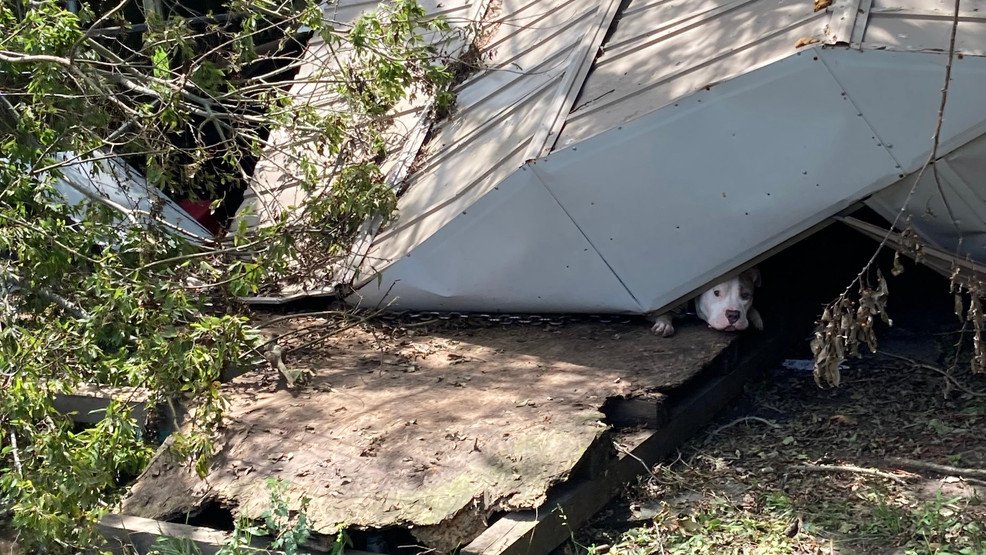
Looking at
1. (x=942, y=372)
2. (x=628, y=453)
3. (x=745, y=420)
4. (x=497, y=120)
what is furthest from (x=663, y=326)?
(x=497, y=120)

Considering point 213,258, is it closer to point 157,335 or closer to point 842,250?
point 157,335

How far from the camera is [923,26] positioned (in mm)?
4789


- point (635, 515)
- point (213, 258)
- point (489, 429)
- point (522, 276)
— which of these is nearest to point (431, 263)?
point (522, 276)

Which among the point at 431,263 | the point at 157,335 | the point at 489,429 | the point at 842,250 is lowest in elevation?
the point at 842,250

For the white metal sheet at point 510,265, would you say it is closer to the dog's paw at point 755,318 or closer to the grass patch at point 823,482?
the dog's paw at point 755,318

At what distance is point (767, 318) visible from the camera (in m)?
5.91

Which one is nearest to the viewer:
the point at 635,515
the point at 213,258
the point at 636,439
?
the point at 635,515

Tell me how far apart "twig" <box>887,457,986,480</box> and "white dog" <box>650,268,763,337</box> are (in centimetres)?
111

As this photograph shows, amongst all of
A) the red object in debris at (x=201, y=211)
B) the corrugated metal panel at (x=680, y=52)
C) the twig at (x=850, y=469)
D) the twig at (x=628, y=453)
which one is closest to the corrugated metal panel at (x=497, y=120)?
the corrugated metal panel at (x=680, y=52)

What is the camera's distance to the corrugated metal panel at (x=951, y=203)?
4730 mm

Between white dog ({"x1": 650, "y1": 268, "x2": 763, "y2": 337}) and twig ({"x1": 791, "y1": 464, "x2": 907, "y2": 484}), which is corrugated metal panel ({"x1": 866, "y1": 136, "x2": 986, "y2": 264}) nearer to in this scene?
white dog ({"x1": 650, "y1": 268, "x2": 763, "y2": 337})

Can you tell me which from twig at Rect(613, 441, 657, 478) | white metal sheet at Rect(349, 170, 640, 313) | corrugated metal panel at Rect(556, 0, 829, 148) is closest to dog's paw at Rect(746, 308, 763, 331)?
white metal sheet at Rect(349, 170, 640, 313)

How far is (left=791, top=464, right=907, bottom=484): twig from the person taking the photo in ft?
14.3

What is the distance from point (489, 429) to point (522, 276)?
1.45 metres
